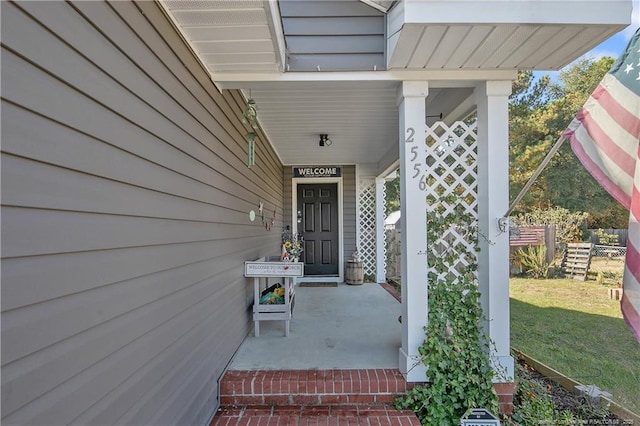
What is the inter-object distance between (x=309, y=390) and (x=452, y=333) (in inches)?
42.1

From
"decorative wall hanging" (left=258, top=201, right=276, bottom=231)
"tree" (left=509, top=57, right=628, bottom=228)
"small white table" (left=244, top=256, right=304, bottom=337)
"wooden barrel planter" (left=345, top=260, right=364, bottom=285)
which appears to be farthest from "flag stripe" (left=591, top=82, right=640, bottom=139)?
"tree" (left=509, top=57, right=628, bottom=228)

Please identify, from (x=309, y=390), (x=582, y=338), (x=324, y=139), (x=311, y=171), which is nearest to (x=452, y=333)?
(x=309, y=390)

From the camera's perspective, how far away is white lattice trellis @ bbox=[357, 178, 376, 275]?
21.5 ft

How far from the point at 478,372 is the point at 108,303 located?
2.25 meters

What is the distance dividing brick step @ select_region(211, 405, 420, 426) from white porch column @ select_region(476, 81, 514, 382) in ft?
2.75

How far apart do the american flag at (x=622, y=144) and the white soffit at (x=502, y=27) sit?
0.31 metres

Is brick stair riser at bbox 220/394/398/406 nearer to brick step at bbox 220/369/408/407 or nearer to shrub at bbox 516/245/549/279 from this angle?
brick step at bbox 220/369/408/407

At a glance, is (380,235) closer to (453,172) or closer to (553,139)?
(453,172)

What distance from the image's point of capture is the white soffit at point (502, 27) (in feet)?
5.69

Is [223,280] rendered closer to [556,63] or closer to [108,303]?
[108,303]

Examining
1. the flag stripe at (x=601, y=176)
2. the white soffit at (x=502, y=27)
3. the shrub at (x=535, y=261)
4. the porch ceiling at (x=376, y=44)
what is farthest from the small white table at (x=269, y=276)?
the shrub at (x=535, y=261)

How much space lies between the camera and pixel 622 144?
1.49 meters

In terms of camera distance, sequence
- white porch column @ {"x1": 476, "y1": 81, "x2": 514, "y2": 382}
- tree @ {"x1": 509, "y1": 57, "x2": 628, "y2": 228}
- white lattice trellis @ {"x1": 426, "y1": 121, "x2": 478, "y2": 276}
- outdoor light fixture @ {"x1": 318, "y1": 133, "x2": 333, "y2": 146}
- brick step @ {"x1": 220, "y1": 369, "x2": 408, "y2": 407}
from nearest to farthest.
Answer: brick step @ {"x1": 220, "y1": 369, "x2": 408, "y2": 407} → white porch column @ {"x1": 476, "y1": 81, "x2": 514, "y2": 382} → white lattice trellis @ {"x1": 426, "y1": 121, "x2": 478, "y2": 276} → outdoor light fixture @ {"x1": 318, "y1": 133, "x2": 333, "y2": 146} → tree @ {"x1": 509, "y1": 57, "x2": 628, "y2": 228}

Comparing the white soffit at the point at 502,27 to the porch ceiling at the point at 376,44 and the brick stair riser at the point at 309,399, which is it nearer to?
the porch ceiling at the point at 376,44
